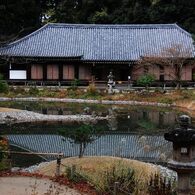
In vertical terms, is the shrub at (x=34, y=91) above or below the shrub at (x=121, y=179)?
above

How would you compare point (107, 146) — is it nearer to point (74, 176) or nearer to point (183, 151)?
point (74, 176)

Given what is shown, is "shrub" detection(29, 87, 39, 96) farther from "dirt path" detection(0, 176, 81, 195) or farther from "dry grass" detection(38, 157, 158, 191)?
"dirt path" detection(0, 176, 81, 195)

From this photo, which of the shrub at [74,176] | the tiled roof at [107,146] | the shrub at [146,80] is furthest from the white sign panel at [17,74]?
the shrub at [74,176]

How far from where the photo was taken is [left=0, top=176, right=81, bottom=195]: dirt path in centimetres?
1110

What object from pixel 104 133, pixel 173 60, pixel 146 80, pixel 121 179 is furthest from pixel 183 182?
pixel 173 60

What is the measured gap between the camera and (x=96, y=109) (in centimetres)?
3447

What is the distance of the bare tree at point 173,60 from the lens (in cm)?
4244

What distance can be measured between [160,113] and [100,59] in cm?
1395

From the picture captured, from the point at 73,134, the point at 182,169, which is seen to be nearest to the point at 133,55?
the point at 73,134

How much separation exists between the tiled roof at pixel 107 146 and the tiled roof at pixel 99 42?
908 inches

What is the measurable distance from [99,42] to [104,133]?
25883mm

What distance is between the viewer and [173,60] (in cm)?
4231

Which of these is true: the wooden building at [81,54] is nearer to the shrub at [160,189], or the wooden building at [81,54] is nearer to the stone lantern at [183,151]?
the shrub at [160,189]

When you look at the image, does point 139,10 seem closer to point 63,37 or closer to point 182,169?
point 63,37
